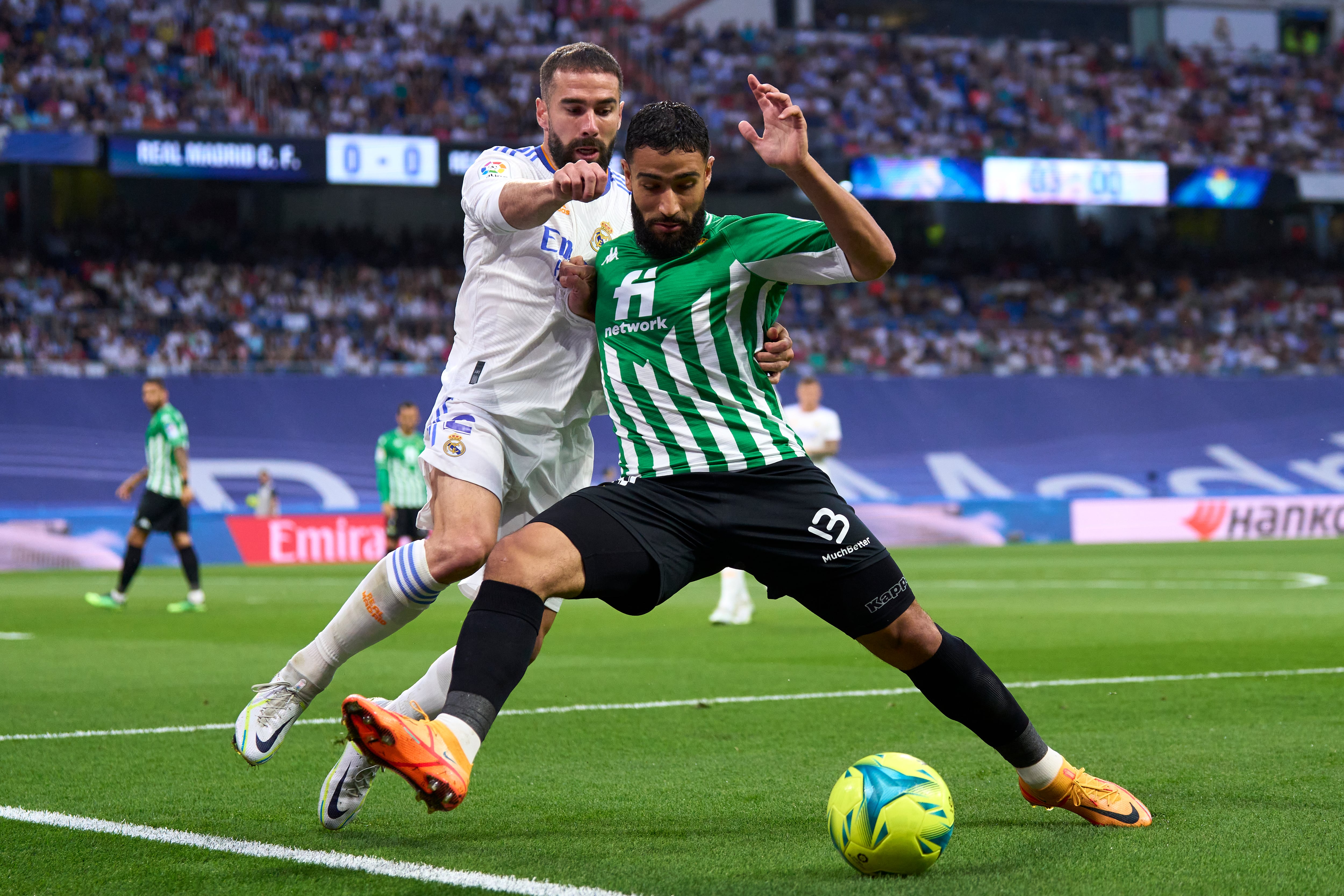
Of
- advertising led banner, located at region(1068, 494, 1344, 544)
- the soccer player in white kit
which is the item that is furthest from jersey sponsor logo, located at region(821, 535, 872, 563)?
advertising led banner, located at region(1068, 494, 1344, 544)

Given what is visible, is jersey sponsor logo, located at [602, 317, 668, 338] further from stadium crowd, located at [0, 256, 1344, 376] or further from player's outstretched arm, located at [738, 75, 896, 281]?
stadium crowd, located at [0, 256, 1344, 376]

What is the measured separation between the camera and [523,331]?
446cm

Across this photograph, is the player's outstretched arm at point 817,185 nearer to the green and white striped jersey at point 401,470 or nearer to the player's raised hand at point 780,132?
the player's raised hand at point 780,132

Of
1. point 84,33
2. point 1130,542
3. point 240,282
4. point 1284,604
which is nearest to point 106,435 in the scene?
point 240,282

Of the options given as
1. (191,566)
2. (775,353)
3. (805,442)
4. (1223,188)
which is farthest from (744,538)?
(1223,188)

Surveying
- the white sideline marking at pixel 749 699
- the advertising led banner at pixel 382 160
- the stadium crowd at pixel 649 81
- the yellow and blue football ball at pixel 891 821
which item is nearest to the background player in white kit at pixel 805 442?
the white sideline marking at pixel 749 699

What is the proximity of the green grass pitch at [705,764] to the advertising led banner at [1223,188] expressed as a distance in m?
23.2

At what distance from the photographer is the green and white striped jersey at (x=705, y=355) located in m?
3.81

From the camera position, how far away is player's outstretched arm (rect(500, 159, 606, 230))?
143 inches

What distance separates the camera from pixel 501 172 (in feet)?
14.3

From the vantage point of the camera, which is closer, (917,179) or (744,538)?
(744,538)

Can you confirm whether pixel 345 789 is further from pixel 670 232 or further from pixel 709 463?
pixel 670 232

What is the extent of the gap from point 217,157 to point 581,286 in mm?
25265

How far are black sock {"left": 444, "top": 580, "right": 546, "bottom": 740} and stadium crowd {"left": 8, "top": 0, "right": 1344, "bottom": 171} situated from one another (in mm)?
26125
